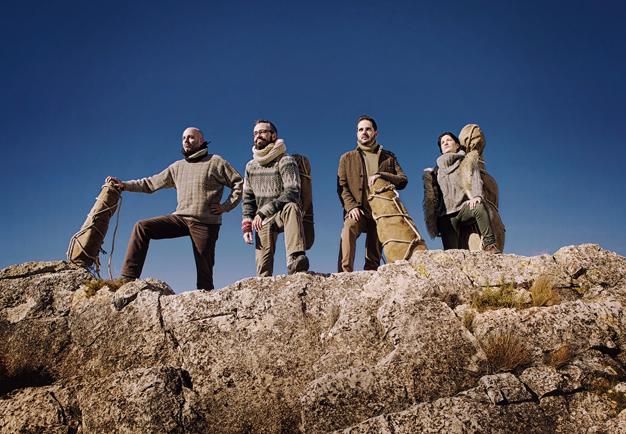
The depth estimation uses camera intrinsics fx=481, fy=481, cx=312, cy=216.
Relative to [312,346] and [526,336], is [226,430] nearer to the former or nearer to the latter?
[312,346]

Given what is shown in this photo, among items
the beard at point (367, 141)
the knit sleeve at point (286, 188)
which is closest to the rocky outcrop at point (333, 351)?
the knit sleeve at point (286, 188)

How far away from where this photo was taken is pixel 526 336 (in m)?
5.41

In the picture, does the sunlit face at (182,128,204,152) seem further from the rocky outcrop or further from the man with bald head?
the rocky outcrop

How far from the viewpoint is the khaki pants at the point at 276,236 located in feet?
21.6

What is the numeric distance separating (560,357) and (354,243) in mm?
3400

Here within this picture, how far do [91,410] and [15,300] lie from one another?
2.38 meters

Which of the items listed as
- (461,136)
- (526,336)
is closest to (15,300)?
(526,336)

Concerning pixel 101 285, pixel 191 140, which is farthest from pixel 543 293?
pixel 191 140

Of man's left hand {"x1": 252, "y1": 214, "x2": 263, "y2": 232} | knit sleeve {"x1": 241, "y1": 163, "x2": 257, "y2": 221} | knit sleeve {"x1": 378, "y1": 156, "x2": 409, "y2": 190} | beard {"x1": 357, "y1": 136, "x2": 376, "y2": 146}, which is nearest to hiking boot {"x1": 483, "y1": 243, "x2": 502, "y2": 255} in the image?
knit sleeve {"x1": 378, "y1": 156, "x2": 409, "y2": 190}

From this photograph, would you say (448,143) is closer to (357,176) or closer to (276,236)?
(357,176)

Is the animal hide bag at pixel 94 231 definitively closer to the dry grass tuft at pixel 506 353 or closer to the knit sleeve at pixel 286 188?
the knit sleeve at pixel 286 188

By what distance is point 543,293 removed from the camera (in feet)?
19.7

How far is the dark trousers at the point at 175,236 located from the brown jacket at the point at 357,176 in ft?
7.31

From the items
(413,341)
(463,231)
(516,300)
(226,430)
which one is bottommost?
(226,430)
